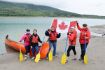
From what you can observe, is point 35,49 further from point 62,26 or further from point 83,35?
point 83,35

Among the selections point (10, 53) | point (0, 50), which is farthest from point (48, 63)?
point (0, 50)

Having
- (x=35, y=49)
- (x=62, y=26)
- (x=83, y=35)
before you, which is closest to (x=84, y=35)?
(x=83, y=35)

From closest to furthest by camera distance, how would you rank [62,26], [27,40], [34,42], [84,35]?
1. [84,35]
2. [34,42]
3. [27,40]
4. [62,26]

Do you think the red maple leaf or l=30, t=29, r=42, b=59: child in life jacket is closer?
l=30, t=29, r=42, b=59: child in life jacket

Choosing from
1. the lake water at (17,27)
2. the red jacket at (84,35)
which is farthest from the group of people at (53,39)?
the lake water at (17,27)

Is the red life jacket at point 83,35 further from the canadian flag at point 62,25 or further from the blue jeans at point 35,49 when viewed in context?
the blue jeans at point 35,49

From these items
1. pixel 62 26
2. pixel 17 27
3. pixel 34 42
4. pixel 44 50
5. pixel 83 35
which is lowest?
pixel 17 27

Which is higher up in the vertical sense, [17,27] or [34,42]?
[34,42]

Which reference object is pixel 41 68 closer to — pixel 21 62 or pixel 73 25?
pixel 21 62

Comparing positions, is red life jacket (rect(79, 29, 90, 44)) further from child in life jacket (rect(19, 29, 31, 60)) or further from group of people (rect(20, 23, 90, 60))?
child in life jacket (rect(19, 29, 31, 60))

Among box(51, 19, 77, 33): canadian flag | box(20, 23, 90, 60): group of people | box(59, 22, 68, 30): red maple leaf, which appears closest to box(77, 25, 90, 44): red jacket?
box(20, 23, 90, 60): group of people

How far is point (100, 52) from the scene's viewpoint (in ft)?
Result: 48.4

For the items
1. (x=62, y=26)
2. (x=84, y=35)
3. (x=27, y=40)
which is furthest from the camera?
(x=62, y=26)

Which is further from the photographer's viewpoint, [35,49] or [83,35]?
[35,49]
